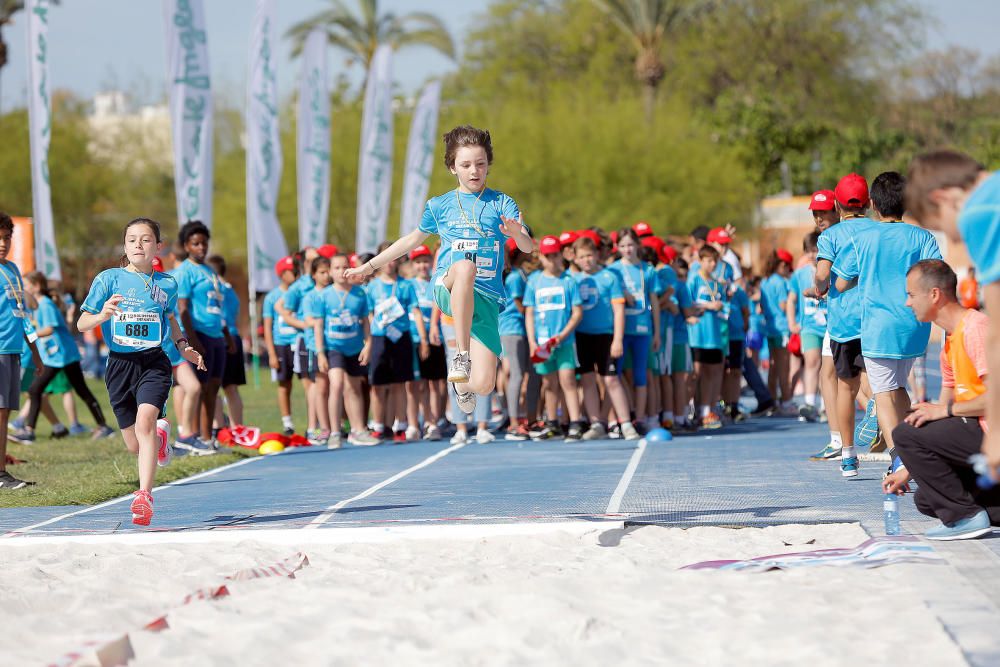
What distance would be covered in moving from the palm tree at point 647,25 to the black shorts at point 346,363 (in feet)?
106

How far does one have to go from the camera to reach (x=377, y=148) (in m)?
26.7

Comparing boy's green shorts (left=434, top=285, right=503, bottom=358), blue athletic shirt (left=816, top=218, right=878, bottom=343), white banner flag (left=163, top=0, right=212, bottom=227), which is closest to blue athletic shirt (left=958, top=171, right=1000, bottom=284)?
boy's green shorts (left=434, top=285, right=503, bottom=358)

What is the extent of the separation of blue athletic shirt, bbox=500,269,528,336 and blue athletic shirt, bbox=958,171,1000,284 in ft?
32.3

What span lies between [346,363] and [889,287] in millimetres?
7209

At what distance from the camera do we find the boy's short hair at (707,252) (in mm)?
15180

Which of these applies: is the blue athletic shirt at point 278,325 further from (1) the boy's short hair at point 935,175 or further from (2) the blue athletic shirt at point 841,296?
(1) the boy's short hair at point 935,175

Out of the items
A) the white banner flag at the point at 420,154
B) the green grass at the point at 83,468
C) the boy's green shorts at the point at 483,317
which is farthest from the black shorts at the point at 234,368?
the white banner flag at the point at 420,154

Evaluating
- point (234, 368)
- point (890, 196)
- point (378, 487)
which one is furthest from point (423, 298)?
point (890, 196)

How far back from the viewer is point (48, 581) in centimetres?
612

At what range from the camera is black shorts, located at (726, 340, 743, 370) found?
53.9ft

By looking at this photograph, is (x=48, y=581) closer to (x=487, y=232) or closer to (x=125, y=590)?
(x=125, y=590)

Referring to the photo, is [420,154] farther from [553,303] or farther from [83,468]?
[83,468]

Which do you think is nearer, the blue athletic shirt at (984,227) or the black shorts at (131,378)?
the blue athletic shirt at (984,227)

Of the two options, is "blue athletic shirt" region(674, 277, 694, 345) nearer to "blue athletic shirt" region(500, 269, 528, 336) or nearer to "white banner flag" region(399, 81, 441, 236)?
"blue athletic shirt" region(500, 269, 528, 336)
